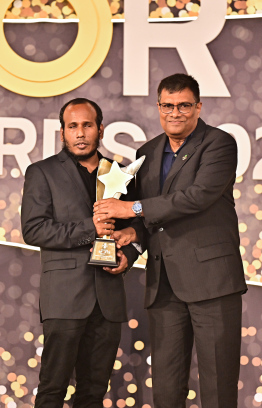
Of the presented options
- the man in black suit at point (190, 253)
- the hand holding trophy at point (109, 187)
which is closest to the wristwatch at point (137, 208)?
the man in black suit at point (190, 253)

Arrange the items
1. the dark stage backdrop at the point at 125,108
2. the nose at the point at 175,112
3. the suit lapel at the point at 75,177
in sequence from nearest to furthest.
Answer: the nose at the point at 175,112
the suit lapel at the point at 75,177
the dark stage backdrop at the point at 125,108

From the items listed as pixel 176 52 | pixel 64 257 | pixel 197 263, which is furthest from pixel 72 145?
pixel 176 52

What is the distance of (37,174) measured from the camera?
8.87ft

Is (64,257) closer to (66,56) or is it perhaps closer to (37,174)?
(37,174)

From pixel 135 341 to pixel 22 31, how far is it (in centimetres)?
212

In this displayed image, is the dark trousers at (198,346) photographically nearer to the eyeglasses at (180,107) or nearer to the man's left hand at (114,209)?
the man's left hand at (114,209)

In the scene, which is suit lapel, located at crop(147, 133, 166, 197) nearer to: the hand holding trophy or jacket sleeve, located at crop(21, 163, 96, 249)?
the hand holding trophy

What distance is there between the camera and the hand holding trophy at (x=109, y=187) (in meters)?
2.55

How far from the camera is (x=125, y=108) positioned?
3.49m

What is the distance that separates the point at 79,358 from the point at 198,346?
0.63m

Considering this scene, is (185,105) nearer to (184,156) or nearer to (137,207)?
(184,156)

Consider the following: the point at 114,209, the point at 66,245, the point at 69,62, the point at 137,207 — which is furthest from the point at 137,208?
the point at 69,62

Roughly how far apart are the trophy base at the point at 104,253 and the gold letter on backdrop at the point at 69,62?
1.31 metres

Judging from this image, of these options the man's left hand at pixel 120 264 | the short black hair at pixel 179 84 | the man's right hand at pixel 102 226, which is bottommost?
the man's left hand at pixel 120 264
